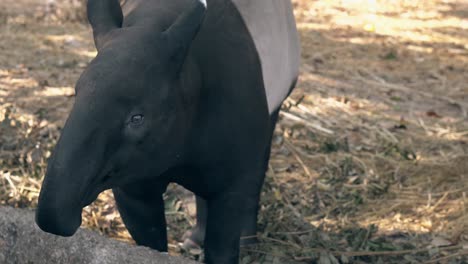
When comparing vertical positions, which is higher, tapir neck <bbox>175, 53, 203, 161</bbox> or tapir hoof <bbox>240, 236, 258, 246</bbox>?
tapir neck <bbox>175, 53, 203, 161</bbox>

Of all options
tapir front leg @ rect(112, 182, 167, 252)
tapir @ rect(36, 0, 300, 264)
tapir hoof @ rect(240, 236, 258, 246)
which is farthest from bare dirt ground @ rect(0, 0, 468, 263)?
tapir @ rect(36, 0, 300, 264)

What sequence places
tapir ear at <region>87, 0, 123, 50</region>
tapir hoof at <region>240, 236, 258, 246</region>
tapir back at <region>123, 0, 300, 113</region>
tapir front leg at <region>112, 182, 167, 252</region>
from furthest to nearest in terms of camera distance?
tapir hoof at <region>240, 236, 258, 246</region>, tapir front leg at <region>112, 182, 167, 252</region>, tapir back at <region>123, 0, 300, 113</region>, tapir ear at <region>87, 0, 123, 50</region>

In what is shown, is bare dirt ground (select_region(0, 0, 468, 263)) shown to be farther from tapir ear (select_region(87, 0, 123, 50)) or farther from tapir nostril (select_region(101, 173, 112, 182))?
tapir ear (select_region(87, 0, 123, 50))

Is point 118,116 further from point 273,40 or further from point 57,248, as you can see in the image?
point 273,40

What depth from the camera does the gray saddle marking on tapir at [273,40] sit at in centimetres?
283

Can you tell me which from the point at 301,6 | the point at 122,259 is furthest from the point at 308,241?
the point at 301,6

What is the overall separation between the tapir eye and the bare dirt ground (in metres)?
1.32

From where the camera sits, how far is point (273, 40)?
299cm

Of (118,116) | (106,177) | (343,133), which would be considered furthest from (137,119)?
(343,133)

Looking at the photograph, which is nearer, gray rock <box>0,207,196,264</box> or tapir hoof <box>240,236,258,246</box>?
gray rock <box>0,207,196,264</box>

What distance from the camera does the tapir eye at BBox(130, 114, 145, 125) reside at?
7.29 feet

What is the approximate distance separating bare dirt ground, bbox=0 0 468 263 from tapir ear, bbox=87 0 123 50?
1384 mm

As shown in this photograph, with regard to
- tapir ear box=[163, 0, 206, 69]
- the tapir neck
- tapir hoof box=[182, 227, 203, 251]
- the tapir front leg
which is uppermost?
tapir ear box=[163, 0, 206, 69]

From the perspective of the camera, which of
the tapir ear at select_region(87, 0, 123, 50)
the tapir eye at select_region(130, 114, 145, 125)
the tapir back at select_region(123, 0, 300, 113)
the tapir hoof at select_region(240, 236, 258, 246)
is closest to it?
the tapir eye at select_region(130, 114, 145, 125)
